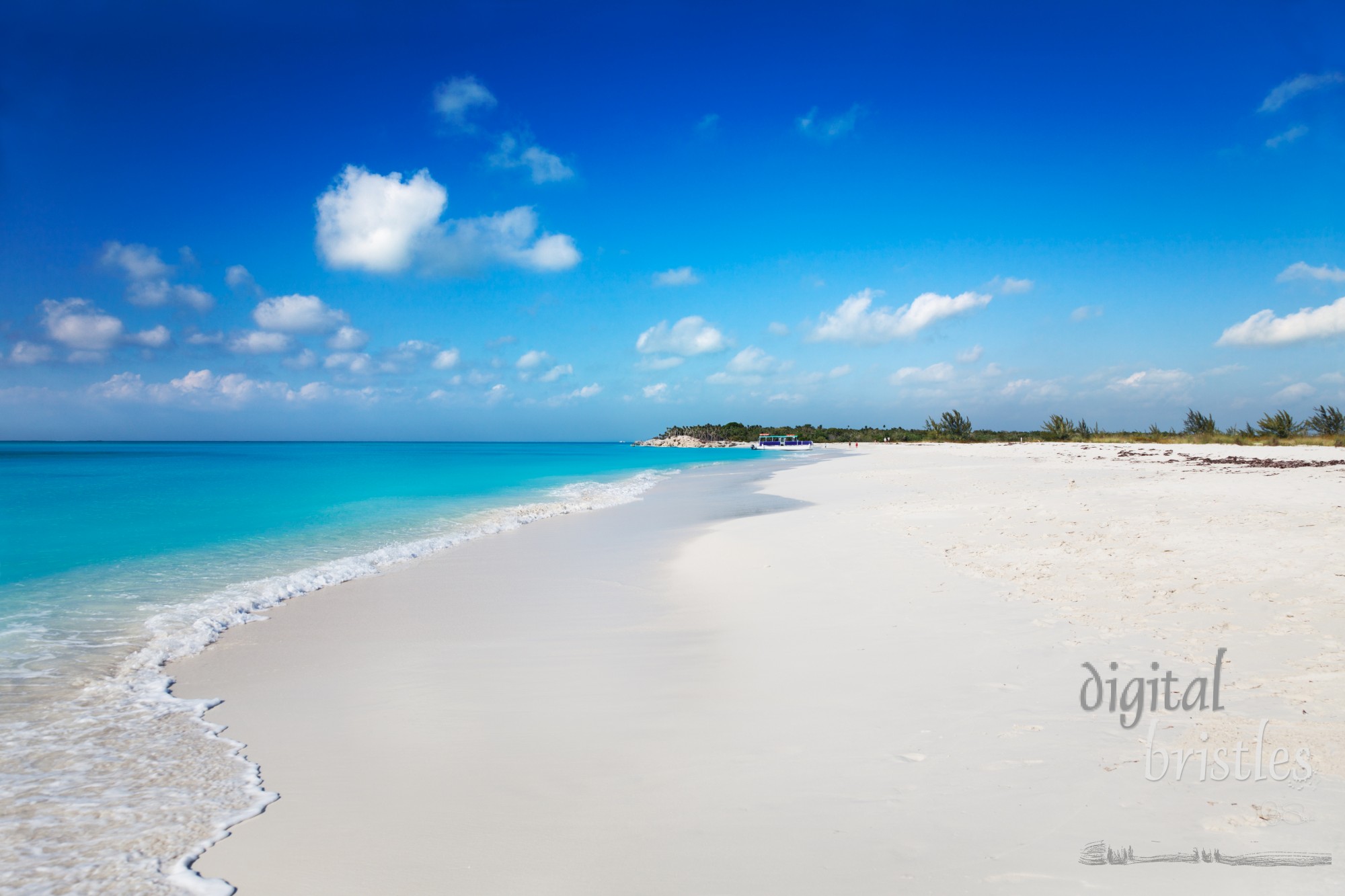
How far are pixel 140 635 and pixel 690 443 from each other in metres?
130

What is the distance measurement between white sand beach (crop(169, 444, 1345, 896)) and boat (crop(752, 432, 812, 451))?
8530 cm

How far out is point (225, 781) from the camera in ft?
12.3

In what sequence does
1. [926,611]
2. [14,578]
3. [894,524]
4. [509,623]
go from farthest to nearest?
[894,524]
[14,578]
[509,623]
[926,611]

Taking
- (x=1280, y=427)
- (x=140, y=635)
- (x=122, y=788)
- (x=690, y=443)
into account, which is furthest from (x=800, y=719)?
(x=690, y=443)

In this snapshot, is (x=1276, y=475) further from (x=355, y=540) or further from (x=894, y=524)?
(x=355, y=540)

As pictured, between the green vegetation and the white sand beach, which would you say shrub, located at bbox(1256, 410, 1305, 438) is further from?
the white sand beach

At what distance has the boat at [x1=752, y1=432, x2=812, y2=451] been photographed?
95.8m

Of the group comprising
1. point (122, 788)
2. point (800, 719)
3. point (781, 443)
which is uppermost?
point (781, 443)

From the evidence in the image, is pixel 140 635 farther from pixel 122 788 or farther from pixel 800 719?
pixel 800 719

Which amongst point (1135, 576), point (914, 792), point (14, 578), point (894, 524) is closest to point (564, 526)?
point (894, 524)

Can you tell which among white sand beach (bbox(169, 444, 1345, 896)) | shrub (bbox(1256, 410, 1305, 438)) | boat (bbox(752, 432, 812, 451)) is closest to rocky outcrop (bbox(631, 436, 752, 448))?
boat (bbox(752, 432, 812, 451))

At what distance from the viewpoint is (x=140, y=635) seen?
7102 mm

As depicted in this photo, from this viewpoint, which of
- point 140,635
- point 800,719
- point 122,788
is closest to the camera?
point 122,788

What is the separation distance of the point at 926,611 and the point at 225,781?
597 centimetres
